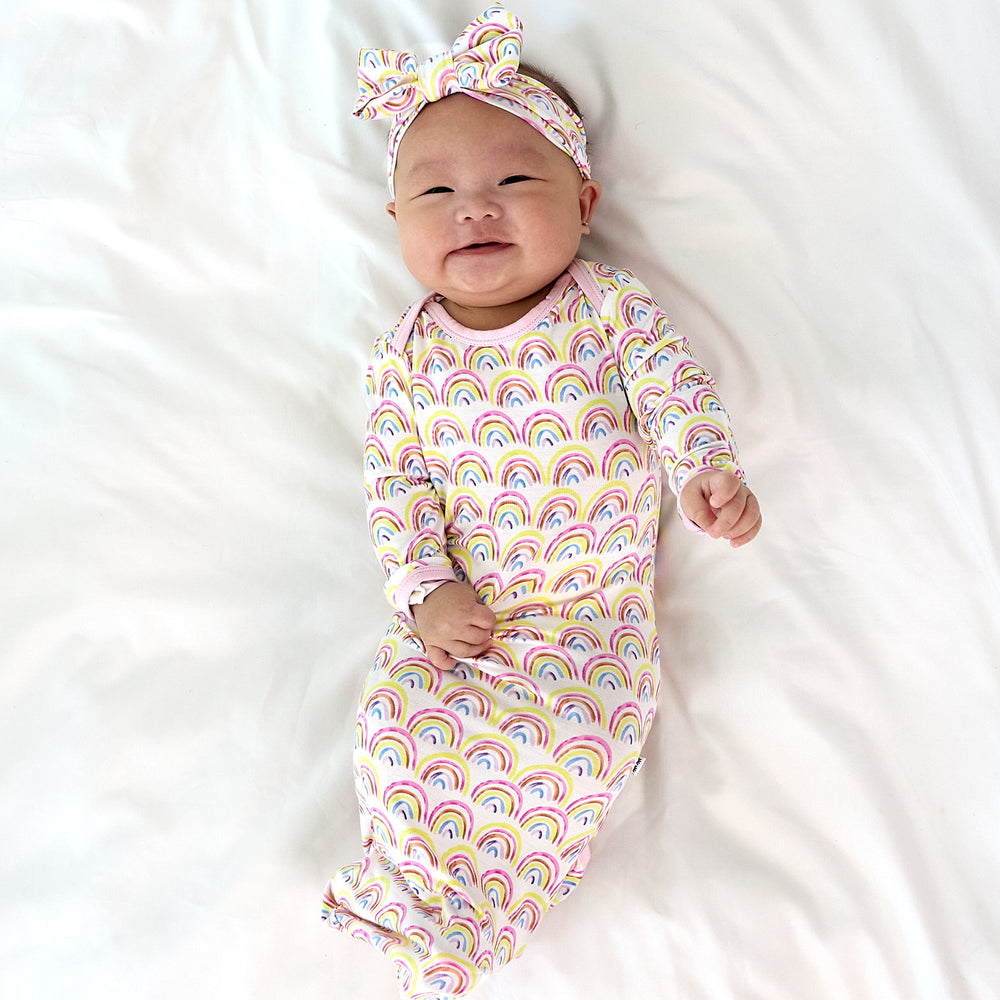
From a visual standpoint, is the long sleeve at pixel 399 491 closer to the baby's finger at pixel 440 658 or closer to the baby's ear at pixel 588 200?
the baby's finger at pixel 440 658

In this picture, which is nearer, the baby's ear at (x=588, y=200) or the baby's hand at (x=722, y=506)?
the baby's hand at (x=722, y=506)

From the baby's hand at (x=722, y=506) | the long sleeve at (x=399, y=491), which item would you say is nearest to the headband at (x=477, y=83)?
the long sleeve at (x=399, y=491)

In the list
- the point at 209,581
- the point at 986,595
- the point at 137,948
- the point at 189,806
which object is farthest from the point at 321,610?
the point at 986,595

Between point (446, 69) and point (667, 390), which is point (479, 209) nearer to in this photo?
point (446, 69)

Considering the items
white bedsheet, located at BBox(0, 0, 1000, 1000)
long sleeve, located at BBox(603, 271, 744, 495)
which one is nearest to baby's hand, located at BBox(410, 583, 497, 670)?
white bedsheet, located at BBox(0, 0, 1000, 1000)

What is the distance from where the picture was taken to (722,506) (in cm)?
108

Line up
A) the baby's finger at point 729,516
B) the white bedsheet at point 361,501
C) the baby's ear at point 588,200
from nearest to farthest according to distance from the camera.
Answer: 1. the baby's finger at point 729,516
2. the white bedsheet at point 361,501
3. the baby's ear at point 588,200

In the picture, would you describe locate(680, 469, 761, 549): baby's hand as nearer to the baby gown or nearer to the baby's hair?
the baby gown

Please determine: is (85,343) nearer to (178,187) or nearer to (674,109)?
(178,187)

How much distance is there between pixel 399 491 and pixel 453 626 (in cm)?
20

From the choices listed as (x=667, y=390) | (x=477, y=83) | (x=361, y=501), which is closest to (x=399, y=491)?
(x=361, y=501)

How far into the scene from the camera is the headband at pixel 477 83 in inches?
46.9

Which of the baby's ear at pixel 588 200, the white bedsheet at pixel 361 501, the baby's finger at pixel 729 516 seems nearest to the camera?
the baby's finger at pixel 729 516

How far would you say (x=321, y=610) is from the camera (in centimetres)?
134
